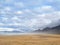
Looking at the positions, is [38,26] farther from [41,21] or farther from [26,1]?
[26,1]

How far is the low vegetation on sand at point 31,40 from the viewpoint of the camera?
10.5 feet

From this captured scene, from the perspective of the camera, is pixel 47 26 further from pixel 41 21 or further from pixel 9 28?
pixel 9 28

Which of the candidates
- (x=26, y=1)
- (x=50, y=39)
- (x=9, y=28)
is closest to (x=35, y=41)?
(x=50, y=39)

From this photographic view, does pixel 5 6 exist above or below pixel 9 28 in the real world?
above

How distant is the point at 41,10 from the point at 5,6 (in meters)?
0.66

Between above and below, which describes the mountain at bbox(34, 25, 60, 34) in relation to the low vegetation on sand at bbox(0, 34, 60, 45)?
above

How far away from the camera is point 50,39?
10.6 feet

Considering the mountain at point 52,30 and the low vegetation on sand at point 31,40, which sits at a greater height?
the mountain at point 52,30

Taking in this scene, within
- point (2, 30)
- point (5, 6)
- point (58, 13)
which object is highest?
point (5, 6)

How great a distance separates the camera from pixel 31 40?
3219 millimetres

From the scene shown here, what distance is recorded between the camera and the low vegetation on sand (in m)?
3.20

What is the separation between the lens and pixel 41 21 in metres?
3.31

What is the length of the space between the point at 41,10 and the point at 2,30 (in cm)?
79

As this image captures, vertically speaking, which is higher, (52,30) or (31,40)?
(52,30)
